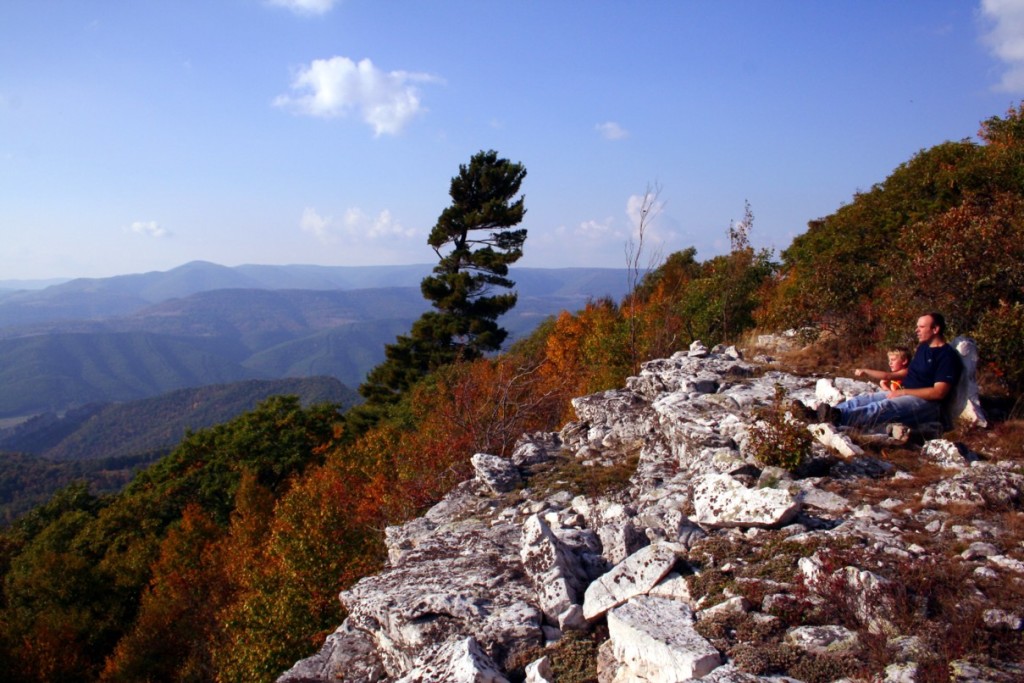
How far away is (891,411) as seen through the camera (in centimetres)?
726

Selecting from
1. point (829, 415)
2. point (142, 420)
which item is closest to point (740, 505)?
point (829, 415)

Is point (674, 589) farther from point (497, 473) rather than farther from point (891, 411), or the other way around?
point (891, 411)

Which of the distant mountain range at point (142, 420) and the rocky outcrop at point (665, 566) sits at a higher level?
the rocky outcrop at point (665, 566)

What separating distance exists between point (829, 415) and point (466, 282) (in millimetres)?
32513

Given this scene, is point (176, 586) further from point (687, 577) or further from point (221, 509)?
point (687, 577)

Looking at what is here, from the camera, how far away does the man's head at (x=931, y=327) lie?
294 inches

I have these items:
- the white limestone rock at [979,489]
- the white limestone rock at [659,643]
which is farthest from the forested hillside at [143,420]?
the white limestone rock at [659,643]

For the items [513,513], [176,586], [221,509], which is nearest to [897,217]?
[513,513]

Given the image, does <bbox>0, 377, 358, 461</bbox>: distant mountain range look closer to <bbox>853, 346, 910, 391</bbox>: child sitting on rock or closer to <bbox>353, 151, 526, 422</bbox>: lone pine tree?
<bbox>353, 151, 526, 422</bbox>: lone pine tree

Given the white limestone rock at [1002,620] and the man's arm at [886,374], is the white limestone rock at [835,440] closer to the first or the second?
the man's arm at [886,374]

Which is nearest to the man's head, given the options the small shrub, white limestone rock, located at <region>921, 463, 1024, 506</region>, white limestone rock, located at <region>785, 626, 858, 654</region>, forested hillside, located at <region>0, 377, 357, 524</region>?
the small shrub

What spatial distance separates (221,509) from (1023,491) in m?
30.3

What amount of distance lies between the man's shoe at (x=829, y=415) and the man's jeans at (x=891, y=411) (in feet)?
0.23

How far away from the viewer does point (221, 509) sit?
29.6 m
